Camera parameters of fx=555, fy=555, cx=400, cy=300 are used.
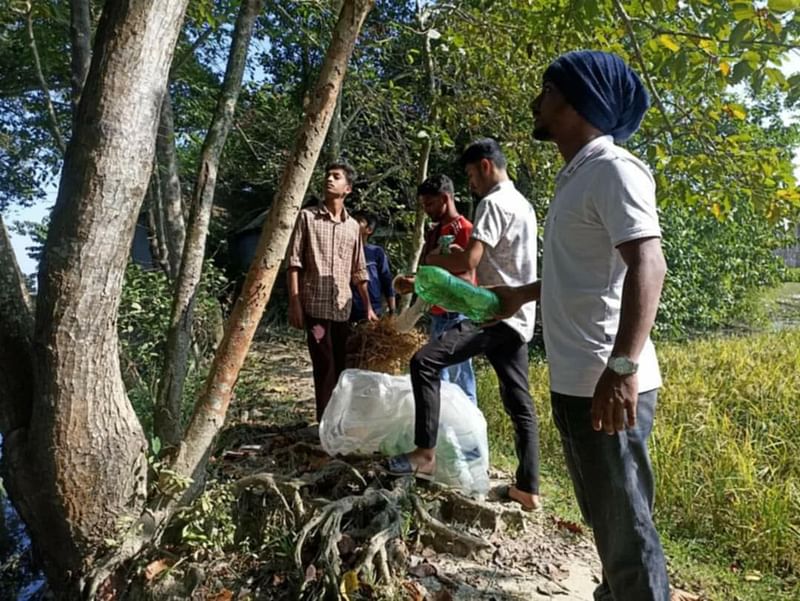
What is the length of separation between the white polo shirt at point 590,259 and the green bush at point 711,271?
7674 millimetres

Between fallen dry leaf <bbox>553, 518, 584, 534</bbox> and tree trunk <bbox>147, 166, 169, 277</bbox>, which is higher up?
tree trunk <bbox>147, 166, 169, 277</bbox>

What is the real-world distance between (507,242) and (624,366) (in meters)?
1.42

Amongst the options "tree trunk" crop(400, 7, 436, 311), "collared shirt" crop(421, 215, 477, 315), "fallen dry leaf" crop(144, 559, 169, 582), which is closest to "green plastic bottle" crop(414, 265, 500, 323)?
"collared shirt" crop(421, 215, 477, 315)

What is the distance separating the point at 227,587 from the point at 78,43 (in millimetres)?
4124

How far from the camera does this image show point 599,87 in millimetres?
1588

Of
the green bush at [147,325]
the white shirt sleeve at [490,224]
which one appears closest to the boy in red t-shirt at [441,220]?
the white shirt sleeve at [490,224]

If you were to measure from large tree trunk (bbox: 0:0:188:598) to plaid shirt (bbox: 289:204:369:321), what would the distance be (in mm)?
1551

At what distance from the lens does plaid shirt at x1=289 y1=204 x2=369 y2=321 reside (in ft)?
11.7

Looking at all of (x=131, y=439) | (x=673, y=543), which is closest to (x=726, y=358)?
(x=673, y=543)

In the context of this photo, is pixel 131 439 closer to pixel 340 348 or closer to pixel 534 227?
pixel 340 348

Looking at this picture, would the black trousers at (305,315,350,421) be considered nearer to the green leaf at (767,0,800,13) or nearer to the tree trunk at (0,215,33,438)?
the tree trunk at (0,215,33,438)

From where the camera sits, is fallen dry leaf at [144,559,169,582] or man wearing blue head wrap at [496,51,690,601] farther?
fallen dry leaf at [144,559,169,582]

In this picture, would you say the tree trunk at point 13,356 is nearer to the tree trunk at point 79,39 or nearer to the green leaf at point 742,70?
the tree trunk at point 79,39

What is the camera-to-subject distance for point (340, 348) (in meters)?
3.83
